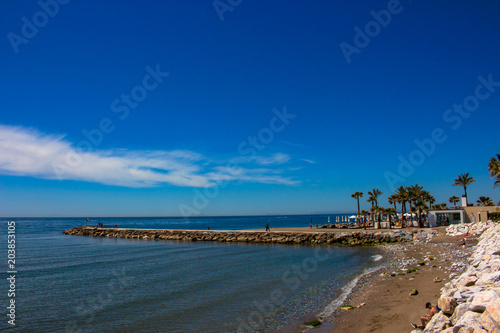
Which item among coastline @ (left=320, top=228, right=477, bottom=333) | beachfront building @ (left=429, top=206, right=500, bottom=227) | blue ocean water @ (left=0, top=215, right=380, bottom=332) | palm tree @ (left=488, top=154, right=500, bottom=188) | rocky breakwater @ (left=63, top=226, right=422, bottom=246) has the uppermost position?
palm tree @ (left=488, top=154, right=500, bottom=188)

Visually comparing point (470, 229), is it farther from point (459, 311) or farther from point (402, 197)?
point (459, 311)

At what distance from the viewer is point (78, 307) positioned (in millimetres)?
16734

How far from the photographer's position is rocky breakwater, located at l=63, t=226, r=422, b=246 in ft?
154

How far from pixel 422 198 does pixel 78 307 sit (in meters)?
70.2

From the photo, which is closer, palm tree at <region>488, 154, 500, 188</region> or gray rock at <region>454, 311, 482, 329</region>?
gray rock at <region>454, 311, 482, 329</region>

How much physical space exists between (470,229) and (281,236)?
2771cm

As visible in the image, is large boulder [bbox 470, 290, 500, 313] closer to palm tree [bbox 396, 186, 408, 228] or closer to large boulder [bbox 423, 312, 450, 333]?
large boulder [bbox 423, 312, 450, 333]

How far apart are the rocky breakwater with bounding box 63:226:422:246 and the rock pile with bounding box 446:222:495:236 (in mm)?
4557

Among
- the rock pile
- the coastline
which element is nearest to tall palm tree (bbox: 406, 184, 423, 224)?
the rock pile

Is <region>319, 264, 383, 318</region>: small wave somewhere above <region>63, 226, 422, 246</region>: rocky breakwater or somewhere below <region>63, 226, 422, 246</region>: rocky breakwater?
above

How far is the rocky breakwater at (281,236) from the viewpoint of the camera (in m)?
47.0

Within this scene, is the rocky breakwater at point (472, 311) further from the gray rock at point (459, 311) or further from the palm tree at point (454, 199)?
the palm tree at point (454, 199)

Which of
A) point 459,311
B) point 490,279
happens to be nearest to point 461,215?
point 490,279

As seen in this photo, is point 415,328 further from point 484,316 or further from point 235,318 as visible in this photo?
point 235,318
